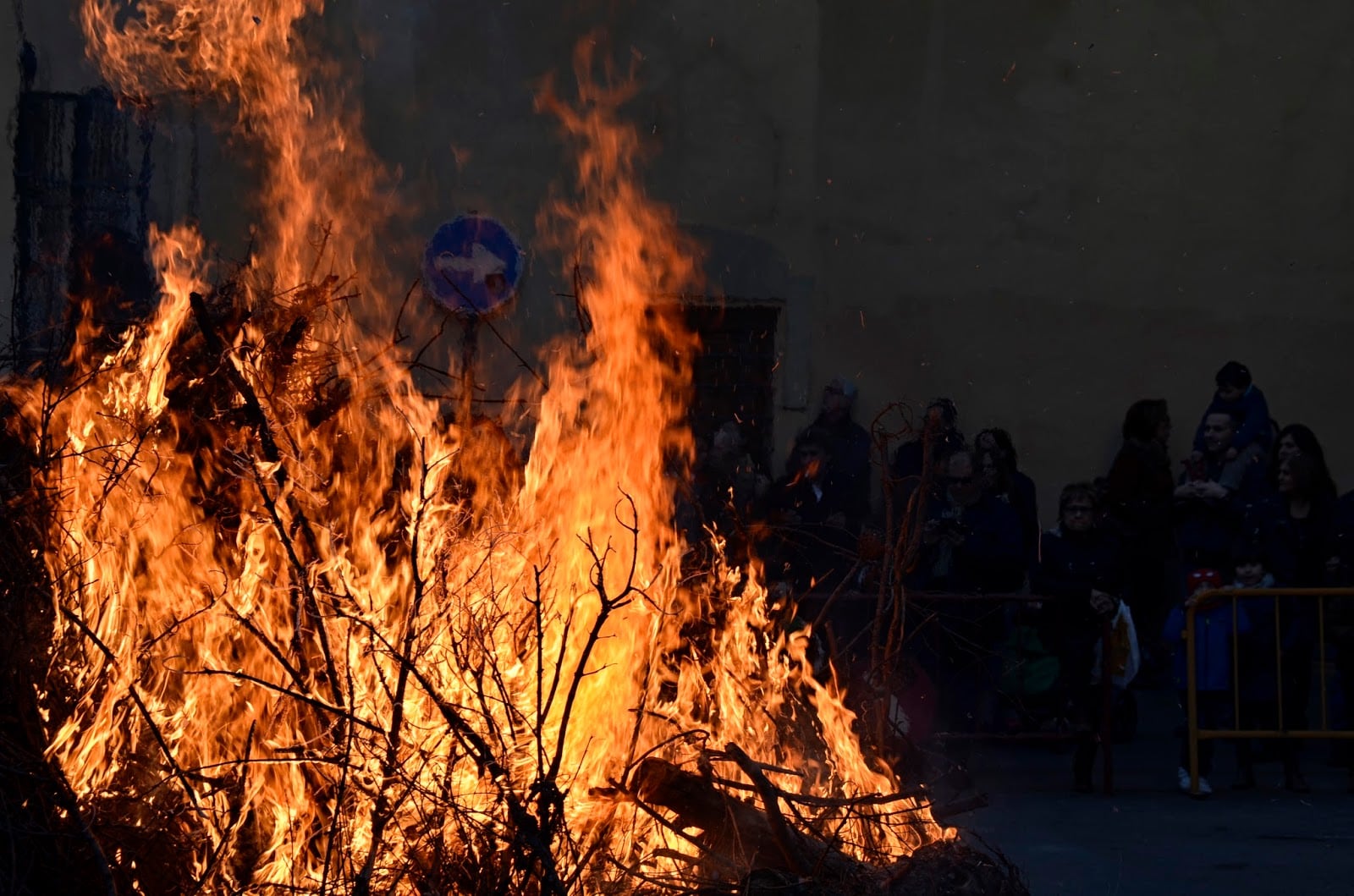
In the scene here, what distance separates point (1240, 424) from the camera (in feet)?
37.5

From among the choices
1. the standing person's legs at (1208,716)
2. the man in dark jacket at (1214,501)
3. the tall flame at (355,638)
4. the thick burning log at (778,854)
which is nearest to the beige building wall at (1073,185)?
the man in dark jacket at (1214,501)

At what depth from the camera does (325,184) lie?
14.2 meters

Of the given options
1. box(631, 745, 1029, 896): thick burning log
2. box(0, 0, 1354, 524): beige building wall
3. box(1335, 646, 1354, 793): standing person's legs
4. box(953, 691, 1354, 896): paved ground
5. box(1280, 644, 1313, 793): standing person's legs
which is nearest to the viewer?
box(631, 745, 1029, 896): thick burning log

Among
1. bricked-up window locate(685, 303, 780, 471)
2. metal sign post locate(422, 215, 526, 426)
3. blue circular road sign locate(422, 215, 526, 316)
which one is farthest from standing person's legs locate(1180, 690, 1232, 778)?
blue circular road sign locate(422, 215, 526, 316)

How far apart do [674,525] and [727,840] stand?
347 cm

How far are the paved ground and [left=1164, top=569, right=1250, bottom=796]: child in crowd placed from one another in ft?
0.75

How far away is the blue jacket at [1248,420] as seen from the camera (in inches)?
443

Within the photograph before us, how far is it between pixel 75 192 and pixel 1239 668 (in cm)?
954

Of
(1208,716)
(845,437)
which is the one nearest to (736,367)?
(845,437)

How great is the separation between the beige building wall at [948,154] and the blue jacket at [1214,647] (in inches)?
192

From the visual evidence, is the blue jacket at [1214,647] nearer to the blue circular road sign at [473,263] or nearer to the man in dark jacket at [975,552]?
the man in dark jacket at [975,552]

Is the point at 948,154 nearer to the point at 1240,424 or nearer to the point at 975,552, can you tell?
the point at 1240,424

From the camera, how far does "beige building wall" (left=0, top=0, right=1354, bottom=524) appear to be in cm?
1347

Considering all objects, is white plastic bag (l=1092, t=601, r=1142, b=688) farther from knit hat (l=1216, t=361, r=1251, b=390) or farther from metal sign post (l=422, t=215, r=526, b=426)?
metal sign post (l=422, t=215, r=526, b=426)
